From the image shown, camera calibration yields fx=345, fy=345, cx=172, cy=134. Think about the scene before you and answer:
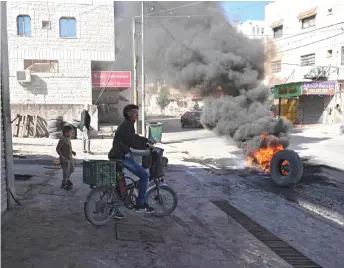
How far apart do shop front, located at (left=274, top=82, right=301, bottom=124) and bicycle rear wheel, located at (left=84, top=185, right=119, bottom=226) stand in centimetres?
2469

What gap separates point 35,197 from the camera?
19.6 feet

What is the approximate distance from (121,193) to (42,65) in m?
16.7

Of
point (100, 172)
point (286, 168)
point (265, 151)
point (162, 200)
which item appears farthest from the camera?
point (265, 151)

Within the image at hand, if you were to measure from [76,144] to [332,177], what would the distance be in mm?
10863

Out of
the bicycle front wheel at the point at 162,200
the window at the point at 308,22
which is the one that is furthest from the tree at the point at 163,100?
the bicycle front wheel at the point at 162,200

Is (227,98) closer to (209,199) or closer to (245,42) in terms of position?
(245,42)

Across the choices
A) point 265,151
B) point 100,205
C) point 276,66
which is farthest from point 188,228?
point 276,66

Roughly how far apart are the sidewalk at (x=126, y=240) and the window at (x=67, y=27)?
15.5m

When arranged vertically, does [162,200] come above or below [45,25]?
below

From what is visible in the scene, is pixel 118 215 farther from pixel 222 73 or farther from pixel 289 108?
pixel 289 108

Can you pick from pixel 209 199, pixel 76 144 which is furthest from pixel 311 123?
pixel 209 199

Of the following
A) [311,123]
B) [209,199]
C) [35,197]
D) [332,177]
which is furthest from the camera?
[311,123]

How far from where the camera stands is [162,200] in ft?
17.0

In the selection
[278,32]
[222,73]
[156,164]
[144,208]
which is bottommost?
[144,208]
